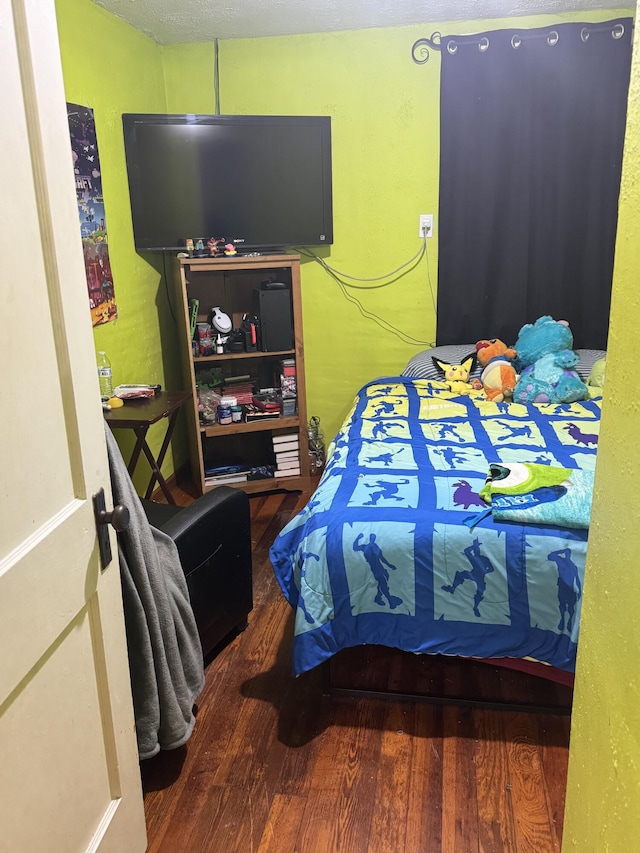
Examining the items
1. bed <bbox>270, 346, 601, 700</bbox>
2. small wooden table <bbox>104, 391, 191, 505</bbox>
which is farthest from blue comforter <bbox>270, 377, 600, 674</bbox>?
small wooden table <bbox>104, 391, 191, 505</bbox>

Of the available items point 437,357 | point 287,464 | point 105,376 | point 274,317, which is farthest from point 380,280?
point 105,376

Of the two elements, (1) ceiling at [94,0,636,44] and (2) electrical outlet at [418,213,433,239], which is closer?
(1) ceiling at [94,0,636,44]

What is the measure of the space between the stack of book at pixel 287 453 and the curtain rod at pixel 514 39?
6.89ft

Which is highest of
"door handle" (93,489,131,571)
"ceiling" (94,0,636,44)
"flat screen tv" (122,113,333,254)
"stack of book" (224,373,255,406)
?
"ceiling" (94,0,636,44)

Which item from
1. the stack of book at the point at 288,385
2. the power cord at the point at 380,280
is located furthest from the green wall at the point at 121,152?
the power cord at the point at 380,280

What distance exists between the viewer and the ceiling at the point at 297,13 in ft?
9.70

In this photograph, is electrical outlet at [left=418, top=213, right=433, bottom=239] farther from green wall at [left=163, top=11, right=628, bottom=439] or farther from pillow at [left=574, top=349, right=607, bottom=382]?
pillow at [left=574, top=349, right=607, bottom=382]

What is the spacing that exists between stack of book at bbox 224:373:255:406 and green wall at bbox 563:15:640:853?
277 cm

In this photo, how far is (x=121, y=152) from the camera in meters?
3.17

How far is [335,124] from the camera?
3.53 metres

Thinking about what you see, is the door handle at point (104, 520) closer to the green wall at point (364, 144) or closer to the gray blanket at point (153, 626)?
the gray blanket at point (153, 626)

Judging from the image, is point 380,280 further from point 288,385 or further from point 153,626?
point 153,626

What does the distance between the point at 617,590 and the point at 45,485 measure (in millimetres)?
871

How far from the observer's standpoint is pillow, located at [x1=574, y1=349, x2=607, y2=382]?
10.8 ft
